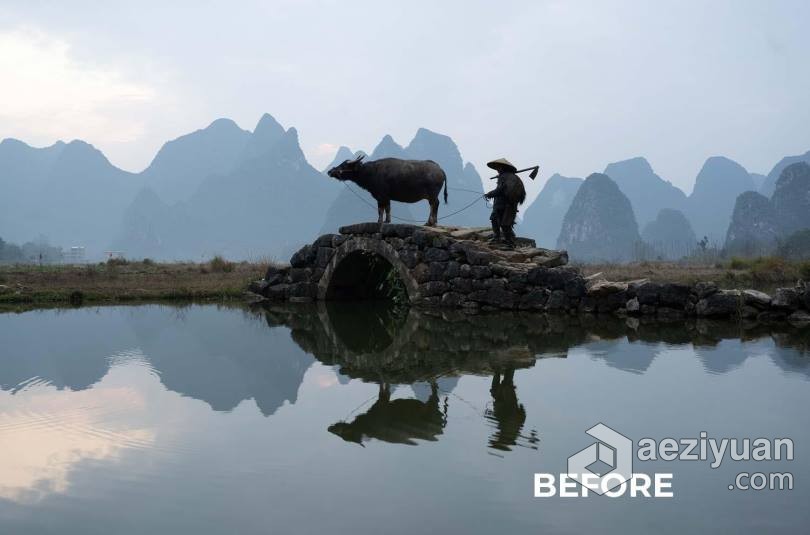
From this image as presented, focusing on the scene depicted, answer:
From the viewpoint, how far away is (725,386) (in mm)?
5277

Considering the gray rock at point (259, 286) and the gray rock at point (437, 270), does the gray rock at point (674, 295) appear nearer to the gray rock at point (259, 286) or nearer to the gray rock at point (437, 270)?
the gray rock at point (437, 270)

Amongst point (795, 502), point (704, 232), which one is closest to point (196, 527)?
point (795, 502)

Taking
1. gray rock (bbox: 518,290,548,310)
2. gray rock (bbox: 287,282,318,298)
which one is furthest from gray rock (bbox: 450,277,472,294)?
gray rock (bbox: 287,282,318,298)

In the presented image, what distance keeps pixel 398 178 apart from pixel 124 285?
8.15 m

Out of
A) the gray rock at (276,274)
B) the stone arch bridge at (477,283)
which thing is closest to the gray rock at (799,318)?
the stone arch bridge at (477,283)

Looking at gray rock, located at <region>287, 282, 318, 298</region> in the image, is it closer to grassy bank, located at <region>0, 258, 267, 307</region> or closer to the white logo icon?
grassy bank, located at <region>0, 258, 267, 307</region>

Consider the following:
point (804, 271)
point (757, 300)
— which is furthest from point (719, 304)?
point (804, 271)

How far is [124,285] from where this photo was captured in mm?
16781

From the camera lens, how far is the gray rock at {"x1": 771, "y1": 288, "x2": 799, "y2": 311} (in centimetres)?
938

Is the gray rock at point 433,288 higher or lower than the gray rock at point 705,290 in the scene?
lower

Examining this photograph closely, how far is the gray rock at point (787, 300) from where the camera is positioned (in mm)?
9383

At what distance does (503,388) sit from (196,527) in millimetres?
3026

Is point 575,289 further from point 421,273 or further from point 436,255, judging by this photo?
point 421,273

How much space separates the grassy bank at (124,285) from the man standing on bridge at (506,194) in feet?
22.3
